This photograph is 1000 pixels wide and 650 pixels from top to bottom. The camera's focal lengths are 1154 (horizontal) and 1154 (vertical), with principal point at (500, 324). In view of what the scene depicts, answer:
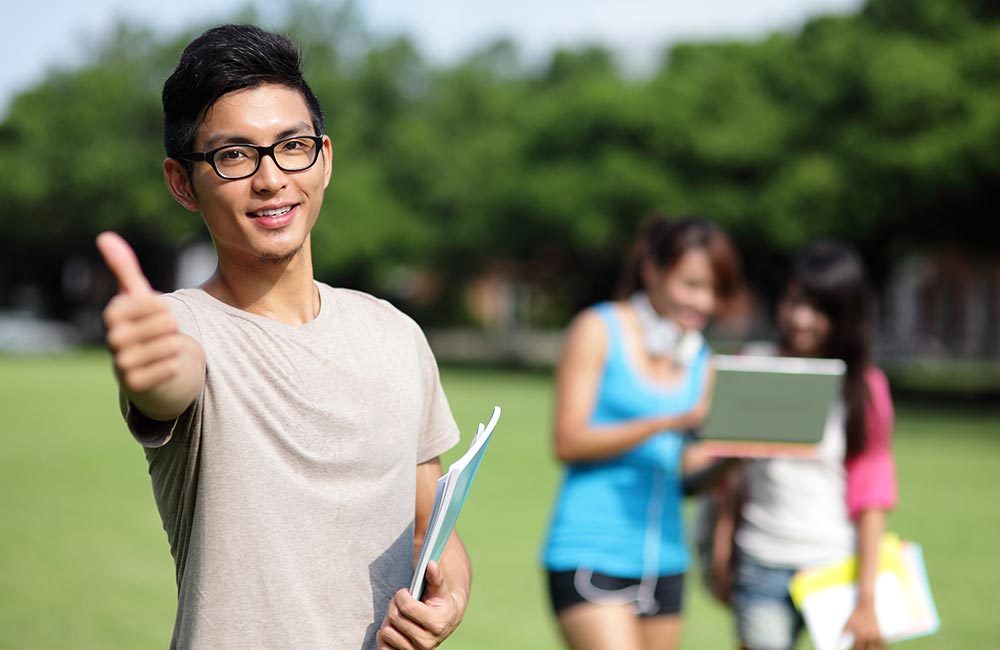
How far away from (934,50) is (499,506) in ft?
53.4

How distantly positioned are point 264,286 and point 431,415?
1.43 feet

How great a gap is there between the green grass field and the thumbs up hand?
17.2 feet

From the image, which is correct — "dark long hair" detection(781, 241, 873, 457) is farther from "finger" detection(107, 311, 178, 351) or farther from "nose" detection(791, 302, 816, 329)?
"finger" detection(107, 311, 178, 351)

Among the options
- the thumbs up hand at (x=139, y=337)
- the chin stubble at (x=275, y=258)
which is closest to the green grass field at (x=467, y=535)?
the chin stubble at (x=275, y=258)

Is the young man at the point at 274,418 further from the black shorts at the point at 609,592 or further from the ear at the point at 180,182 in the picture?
the black shorts at the point at 609,592

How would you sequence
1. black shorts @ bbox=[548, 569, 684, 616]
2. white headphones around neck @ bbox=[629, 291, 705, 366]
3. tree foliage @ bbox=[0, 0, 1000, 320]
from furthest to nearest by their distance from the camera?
tree foliage @ bbox=[0, 0, 1000, 320]
white headphones around neck @ bbox=[629, 291, 705, 366]
black shorts @ bbox=[548, 569, 684, 616]

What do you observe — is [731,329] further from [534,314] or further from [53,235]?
[53,235]

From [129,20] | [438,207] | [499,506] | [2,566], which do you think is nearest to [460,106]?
[438,207]

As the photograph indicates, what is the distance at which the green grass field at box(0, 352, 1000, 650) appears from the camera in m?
6.95

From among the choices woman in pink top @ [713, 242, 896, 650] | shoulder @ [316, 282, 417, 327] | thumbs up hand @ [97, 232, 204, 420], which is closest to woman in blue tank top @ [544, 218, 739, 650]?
woman in pink top @ [713, 242, 896, 650]

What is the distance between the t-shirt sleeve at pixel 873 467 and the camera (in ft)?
12.9

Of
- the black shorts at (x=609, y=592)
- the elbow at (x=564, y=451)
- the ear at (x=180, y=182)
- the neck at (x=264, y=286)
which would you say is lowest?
the black shorts at (x=609, y=592)

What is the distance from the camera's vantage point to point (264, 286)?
2107 millimetres

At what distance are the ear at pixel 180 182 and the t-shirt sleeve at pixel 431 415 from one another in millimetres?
509
